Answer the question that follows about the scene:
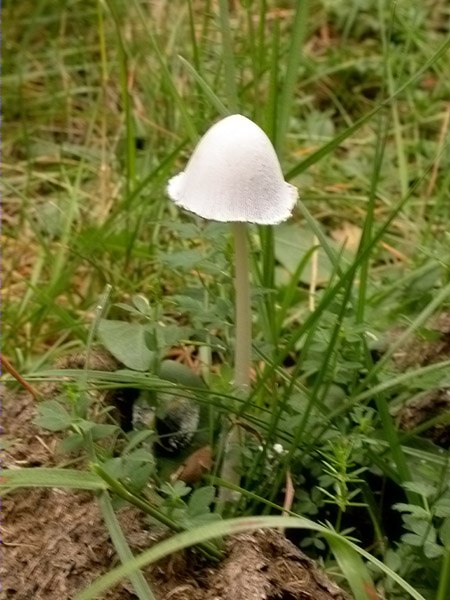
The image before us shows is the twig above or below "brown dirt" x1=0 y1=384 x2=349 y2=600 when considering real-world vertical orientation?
above

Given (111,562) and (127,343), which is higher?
(127,343)

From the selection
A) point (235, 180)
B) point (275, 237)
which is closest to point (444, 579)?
point (235, 180)

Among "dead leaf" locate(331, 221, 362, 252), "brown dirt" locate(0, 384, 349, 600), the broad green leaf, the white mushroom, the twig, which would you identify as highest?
the white mushroom

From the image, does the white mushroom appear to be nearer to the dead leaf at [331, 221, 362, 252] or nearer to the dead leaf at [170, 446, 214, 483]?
the dead leaf at [170, 446, 214, 483]

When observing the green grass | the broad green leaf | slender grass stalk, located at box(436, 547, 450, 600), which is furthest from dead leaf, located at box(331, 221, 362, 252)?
slender grass stalk, located at box(436, 547, 450, 600)

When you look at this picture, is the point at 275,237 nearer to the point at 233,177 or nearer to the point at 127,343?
the point at 127,343

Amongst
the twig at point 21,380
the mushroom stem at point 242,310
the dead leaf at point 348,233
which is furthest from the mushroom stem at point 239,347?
the dead leaf at point 348,233

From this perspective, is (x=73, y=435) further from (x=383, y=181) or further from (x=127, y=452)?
(x=383, y=181)
